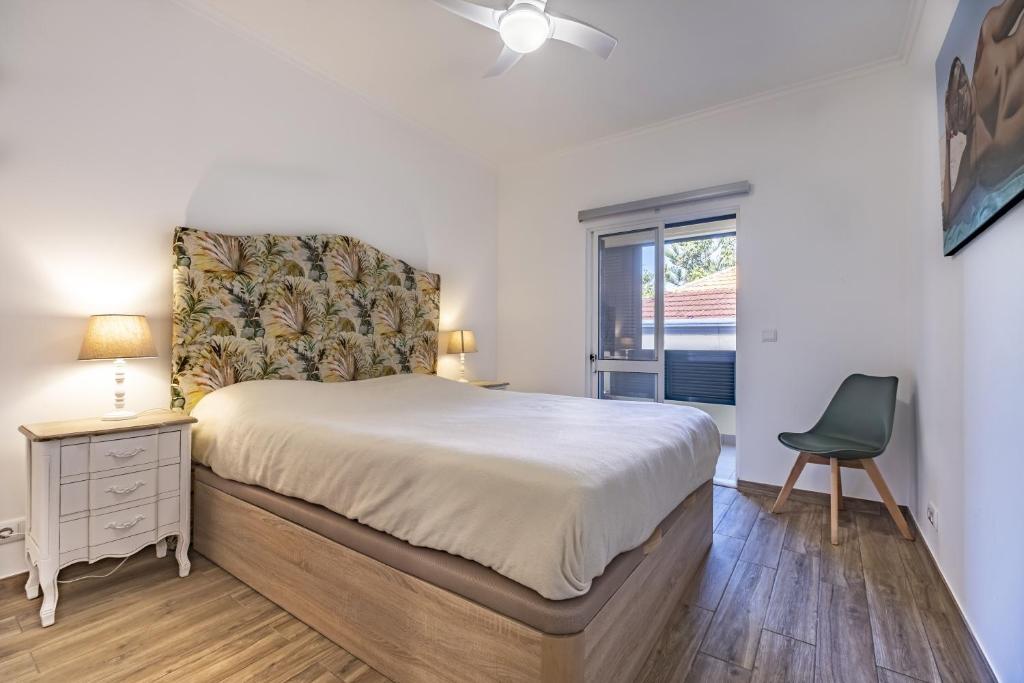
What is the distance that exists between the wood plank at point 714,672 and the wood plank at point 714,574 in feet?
1.08

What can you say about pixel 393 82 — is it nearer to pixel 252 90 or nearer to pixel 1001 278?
pixel 252 90

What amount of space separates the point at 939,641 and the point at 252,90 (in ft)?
13.4

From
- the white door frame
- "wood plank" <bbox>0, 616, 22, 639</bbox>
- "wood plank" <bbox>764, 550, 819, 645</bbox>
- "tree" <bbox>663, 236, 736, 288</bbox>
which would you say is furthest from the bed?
"tree" <bbox>663, 236, 736, 288</bbox>

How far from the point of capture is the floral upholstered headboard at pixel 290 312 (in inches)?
92.0

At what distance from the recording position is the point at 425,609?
1.33 m

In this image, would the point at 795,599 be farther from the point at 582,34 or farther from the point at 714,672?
the point at 582,34

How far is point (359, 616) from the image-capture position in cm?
152

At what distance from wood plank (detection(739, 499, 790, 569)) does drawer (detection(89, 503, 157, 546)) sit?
2697mm

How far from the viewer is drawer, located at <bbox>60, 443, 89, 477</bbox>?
5.70 feet

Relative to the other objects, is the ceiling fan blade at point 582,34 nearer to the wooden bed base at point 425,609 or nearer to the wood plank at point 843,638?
the wooden bed base at point 425,609

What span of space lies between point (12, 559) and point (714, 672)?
282cm

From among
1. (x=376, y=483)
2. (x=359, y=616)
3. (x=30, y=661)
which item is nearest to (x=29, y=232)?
(x=30, y=661)

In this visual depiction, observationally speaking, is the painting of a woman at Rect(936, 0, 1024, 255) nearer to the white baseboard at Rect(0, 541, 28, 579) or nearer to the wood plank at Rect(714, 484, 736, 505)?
the wood plank at Rect(714, 484, 736, 505)

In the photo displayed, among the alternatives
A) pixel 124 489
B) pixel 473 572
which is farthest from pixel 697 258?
pixel 124 489
